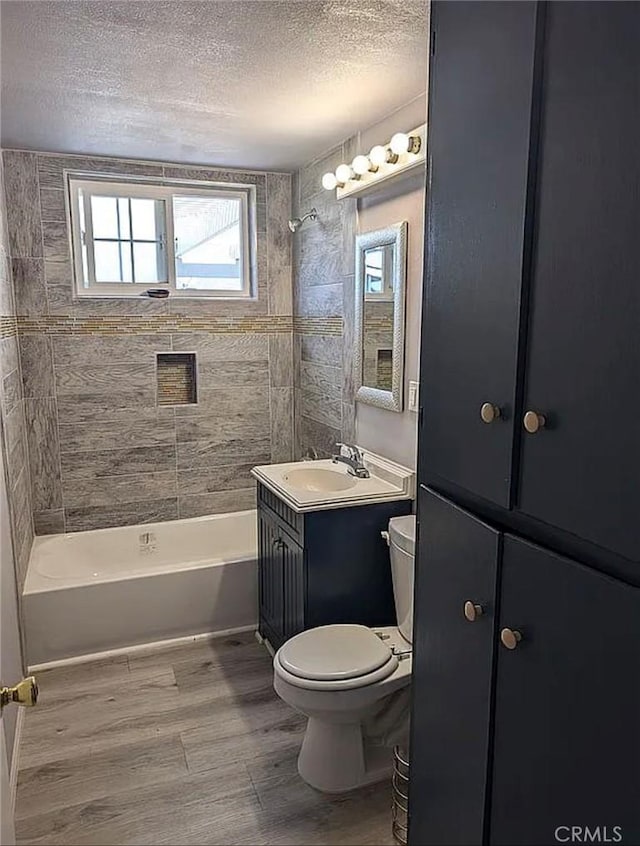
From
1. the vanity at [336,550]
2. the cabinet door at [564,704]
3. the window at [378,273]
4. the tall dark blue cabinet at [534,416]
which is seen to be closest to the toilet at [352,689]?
the vanity at [336,550]

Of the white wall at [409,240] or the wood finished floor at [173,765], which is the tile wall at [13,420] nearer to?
the wood finished floor at [173,765]

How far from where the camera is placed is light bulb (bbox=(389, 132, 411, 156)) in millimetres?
2281

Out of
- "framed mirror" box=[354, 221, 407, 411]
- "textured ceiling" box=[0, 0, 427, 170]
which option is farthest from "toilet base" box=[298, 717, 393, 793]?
"textured ceiling" box=[0, 0, 427, 170]

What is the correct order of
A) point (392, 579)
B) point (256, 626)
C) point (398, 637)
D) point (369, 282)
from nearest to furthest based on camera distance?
point (398, 637), point (392, 579), point (369, 282), point (256, 626)

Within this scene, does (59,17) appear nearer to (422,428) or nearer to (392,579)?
(422,428)

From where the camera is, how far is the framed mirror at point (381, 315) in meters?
2.58

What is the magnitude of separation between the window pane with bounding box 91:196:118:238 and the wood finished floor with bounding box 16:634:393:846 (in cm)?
226

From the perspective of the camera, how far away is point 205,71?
2.06 meters

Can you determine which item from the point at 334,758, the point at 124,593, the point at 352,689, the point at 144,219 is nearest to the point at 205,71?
the point at 144,219

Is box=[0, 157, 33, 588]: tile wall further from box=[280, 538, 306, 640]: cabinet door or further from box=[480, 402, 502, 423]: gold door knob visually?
box=[480, 402, 502, 423]: gold door knob

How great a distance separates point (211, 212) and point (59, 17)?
1979 mm

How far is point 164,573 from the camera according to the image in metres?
2.98

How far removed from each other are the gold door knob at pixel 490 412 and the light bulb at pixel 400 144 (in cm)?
162

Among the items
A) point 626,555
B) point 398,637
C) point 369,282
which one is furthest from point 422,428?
point 369,282
